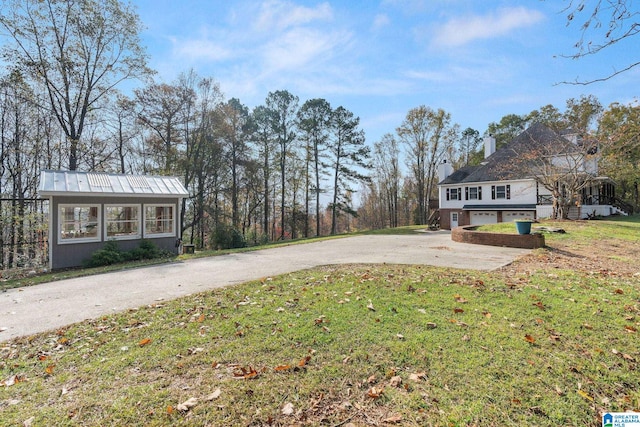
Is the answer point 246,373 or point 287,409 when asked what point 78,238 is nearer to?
point 246,373

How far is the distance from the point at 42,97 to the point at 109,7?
6.12m

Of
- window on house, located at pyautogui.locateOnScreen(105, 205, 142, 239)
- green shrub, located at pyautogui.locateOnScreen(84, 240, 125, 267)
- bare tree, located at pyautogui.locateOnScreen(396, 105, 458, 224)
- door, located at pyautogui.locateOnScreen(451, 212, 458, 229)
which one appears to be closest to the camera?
green shrub, located at pyautogui.locateOnScreen(84, 240, 125, 267)

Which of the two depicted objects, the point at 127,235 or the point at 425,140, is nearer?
the point at 127,235

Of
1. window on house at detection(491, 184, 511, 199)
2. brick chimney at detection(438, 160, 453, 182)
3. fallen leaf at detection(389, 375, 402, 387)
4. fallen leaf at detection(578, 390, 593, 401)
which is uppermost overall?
brick chimney at detection(438, 160, 453, 182)

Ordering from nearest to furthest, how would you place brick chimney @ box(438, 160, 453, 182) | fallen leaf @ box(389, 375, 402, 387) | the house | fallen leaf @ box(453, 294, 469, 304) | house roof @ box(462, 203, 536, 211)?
1. fallen leaf @ box(389, 375, 402, 387)
2. fallen leaf @ box(453, 294, 469, 304)
3. the house
4. house roof @ box(462, 203, 536, 211)
5. brick chimney @ box(438, 160, 453, 182)

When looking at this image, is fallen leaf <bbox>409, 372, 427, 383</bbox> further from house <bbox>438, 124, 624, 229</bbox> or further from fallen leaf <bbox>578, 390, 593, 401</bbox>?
house <bbox>438, 124, 624, 229</bbox>

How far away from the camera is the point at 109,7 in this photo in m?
15.8

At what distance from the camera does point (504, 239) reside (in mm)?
10961

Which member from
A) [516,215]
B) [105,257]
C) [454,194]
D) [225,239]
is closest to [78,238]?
[105,257]

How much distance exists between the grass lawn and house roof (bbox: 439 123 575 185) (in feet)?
67.3

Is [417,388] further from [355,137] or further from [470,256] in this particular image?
[355,137]

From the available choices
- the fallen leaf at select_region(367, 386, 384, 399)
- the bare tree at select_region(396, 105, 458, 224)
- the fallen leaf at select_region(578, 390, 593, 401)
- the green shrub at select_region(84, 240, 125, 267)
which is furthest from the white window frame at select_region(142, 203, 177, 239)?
the bare tree at select_region(396, 105, 458, 224)

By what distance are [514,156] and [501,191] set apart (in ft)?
10.4

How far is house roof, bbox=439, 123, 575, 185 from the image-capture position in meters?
21.2
